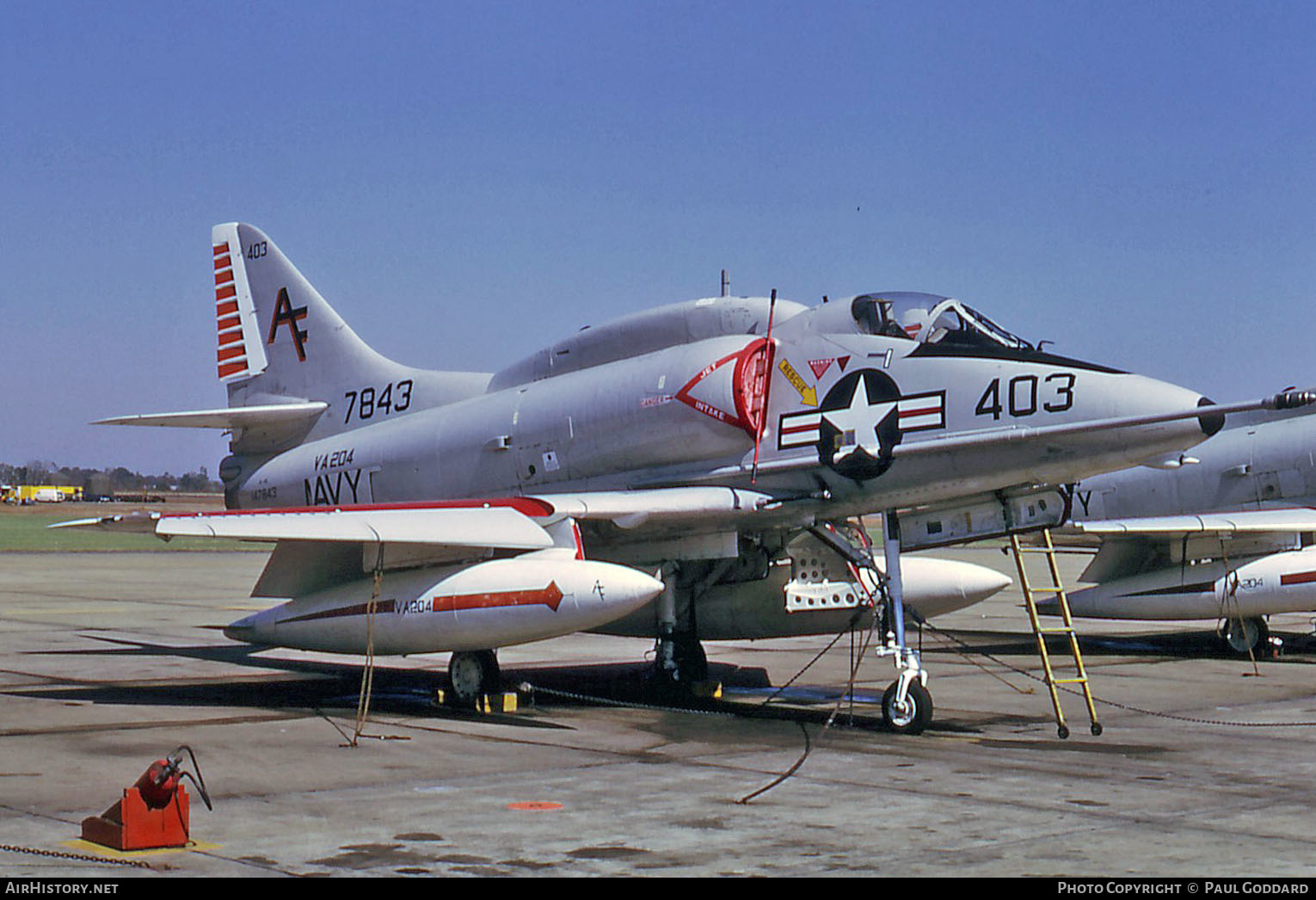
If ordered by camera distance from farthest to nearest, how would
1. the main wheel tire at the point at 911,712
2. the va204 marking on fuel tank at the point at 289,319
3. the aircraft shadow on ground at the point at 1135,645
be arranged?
the aircraft shadow on ground at the point at 1135,645, the va204 marking on fuel tank at the point at 289,319, the main wheel tire at the point at 911,712

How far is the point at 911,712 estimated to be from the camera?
468 inches

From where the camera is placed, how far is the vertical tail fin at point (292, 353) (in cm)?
1723

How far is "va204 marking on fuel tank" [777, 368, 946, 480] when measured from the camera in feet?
39.9

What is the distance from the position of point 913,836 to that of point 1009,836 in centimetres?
49

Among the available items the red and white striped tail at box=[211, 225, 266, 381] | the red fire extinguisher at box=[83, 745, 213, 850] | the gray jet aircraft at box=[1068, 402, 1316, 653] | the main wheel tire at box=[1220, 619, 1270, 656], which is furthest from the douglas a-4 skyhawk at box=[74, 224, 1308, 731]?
the main wheel tire at box=[1220, 619, 1270, 656]

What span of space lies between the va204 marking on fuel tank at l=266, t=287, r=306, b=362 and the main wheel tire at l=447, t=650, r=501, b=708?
5872mm

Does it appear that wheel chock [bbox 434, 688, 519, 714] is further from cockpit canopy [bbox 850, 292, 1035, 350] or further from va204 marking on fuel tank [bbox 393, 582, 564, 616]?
cockpit canopy [bbox 850, 292, 1035, 350]

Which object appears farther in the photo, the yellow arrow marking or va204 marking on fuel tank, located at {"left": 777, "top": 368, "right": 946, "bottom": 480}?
the yellow arrow marking

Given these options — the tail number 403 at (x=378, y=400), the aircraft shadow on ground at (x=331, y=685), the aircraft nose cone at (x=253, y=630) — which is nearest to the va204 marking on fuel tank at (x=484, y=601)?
the aircraft shadow on ground at (x=331, y=685)

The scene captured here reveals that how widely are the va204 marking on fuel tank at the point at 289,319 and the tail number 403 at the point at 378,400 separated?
986 millimetres

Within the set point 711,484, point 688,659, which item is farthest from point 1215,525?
point 711,484

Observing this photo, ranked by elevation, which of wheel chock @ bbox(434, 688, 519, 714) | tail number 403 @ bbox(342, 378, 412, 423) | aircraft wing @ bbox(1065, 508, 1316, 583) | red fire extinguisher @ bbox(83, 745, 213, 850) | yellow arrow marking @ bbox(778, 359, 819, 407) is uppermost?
tail number 403 @ bbox(342, 378, 412, 423)

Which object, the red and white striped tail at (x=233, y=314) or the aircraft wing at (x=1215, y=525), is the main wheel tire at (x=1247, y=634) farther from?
the red and white striped tail at (x=233, y=314)
